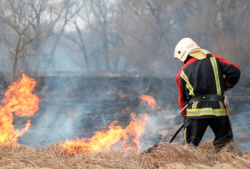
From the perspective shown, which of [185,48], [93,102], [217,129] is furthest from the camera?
[93,102]

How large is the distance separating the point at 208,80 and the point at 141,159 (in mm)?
1254

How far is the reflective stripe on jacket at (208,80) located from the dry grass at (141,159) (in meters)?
0.44

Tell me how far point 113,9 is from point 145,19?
3.85 meters

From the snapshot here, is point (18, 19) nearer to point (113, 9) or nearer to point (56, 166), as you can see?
point (113, 9)

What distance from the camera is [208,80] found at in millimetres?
3488

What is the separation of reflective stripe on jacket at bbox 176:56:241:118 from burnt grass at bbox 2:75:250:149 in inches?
117

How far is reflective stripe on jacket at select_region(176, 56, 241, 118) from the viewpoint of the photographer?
11.4ft

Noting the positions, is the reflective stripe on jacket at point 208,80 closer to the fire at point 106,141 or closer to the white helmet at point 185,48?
the white helmet at point 185,48

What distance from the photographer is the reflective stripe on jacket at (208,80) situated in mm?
3461

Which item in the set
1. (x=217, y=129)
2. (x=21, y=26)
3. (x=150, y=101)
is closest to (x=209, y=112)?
(x=217, y=129)

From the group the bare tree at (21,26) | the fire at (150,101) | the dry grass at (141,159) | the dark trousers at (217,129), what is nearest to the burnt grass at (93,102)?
the fire at (150,101)

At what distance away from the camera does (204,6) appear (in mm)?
13773

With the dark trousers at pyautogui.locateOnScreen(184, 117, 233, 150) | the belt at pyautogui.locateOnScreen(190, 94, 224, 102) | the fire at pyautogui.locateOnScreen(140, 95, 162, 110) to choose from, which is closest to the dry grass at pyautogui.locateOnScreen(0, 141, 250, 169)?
the dark trousers at pyautogui.locateOnScreen(184, 117, 233, 150)

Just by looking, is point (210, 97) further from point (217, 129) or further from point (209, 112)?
point (217, 129)
